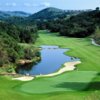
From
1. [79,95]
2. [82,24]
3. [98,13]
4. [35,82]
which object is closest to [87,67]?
[35,82]

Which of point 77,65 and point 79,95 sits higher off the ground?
point 79,95

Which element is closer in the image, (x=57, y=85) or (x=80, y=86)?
(x=80, y=86)

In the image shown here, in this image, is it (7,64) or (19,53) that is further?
(19,53)

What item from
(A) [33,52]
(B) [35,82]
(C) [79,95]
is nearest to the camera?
(C) [79,95]

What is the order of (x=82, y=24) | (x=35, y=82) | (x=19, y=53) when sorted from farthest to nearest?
(x=82, y=24) → (x=19, y=53) → (x=35, y=82)

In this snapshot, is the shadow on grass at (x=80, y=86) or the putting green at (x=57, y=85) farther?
the shadow on grass at (x=80, y=86)

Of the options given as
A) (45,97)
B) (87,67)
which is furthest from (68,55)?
(45,97)

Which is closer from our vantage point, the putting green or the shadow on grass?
the putting green

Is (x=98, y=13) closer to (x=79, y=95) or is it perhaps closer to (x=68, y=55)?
(x=68, y=55)

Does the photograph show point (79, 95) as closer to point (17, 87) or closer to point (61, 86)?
point (61, 86)
